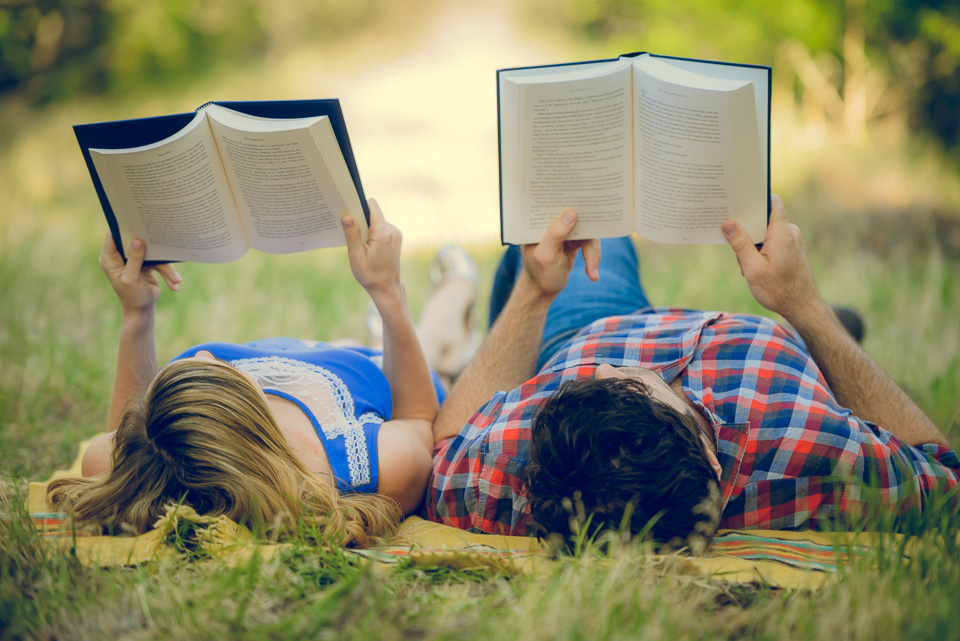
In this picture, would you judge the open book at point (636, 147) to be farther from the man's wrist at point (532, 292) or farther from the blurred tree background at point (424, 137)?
the blurred tree background at point (424, 137)

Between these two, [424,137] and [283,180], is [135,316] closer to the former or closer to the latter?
[283,180]

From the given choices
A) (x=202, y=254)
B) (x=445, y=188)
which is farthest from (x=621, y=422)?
(x=445, y=188)

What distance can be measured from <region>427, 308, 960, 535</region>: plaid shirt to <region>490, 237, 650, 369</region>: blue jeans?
23.8 inches

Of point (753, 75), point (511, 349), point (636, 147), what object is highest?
point (753, 75)

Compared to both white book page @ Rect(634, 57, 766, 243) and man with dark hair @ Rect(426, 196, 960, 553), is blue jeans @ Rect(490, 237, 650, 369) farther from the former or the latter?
white book page @ Rect(634, 57, 766, 243)

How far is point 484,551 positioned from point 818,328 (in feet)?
3.97

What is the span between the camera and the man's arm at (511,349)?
2.21 metres

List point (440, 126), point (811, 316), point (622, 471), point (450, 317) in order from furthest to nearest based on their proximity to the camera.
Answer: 1. point (440, 126)
2. point (450, 317)
3. point (811, 316)
4. point (622, 471)

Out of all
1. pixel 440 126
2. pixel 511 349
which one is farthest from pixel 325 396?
pixel 440 126

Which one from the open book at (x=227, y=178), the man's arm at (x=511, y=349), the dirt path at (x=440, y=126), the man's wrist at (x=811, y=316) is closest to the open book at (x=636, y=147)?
the man's arm at (x=511, y=349)

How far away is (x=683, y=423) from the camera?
171cm

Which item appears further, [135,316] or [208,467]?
[135,316]

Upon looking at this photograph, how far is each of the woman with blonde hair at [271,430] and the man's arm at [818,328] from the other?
1.06 m

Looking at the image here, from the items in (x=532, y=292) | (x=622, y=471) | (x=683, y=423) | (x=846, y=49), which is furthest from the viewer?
(x=846, y=49)
